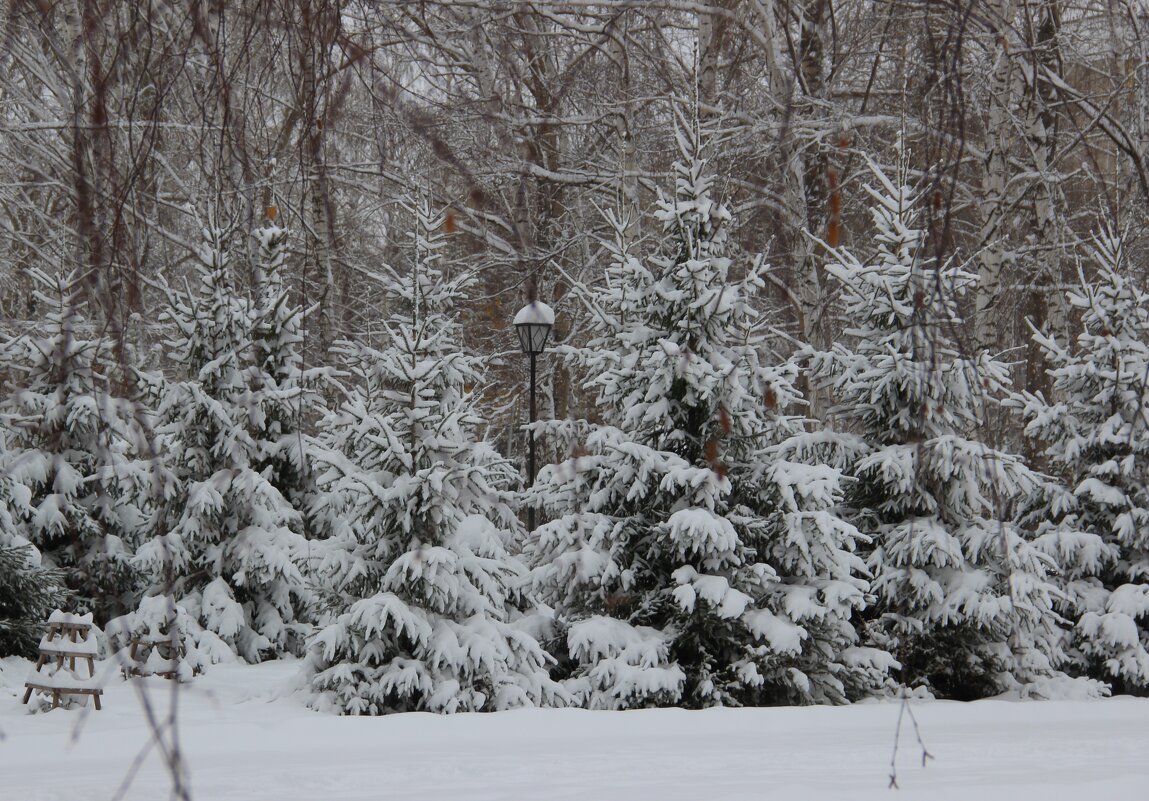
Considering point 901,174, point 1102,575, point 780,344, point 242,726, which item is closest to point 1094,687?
point 1102,575

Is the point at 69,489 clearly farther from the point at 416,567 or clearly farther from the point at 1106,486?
the point at 1106,486

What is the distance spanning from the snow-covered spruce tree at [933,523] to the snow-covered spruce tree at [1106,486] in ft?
1.74

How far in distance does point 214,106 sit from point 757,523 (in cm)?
630

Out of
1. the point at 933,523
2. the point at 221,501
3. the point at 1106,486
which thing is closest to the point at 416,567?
the point at 221,501

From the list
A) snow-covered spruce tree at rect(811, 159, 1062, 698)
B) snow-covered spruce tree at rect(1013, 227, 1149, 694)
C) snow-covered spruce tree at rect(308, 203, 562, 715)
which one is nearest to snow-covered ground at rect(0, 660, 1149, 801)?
snow-covered spruce tree at rect(308, 203, 562, 715)

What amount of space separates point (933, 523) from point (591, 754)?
4107 millimetres

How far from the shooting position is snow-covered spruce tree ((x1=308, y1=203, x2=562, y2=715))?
7.63 metres

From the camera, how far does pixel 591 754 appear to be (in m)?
5.91

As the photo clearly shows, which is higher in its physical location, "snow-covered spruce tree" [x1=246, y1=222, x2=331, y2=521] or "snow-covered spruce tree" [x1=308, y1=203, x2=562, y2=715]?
"snow-covered spruce tree" [x1=246, y1=222, x2=331, y2=521]

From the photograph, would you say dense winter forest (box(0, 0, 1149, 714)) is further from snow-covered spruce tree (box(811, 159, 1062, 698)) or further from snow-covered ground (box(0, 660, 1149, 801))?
snow-covered ground (box(0, 660, 1149, 801))

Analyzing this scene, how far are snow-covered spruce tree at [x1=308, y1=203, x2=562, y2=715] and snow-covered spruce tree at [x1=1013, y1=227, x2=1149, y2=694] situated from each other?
4.90 metres

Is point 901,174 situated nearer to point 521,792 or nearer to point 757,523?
point 757,523

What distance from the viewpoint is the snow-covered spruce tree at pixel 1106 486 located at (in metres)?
9.17

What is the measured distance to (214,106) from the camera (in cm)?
258
